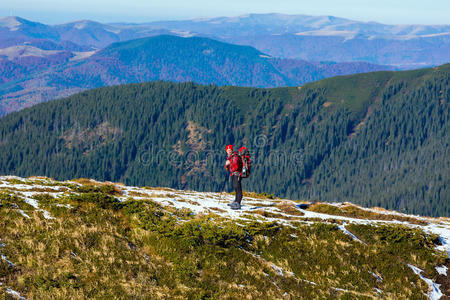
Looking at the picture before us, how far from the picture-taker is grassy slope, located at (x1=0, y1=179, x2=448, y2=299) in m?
15.6

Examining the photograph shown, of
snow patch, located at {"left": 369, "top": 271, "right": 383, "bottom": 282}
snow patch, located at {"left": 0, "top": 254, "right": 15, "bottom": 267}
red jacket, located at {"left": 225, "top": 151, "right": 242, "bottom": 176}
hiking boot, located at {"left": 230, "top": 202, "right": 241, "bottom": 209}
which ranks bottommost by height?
hiking boot, located at {"left": 230, "top": 202, "right": 241, "bottom": 209}

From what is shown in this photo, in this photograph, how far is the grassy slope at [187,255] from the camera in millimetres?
15641

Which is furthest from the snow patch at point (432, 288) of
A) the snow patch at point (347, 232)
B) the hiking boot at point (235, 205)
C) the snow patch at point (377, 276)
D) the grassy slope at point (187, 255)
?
the hiking boot at point (235, 205)

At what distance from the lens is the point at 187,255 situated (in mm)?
18875

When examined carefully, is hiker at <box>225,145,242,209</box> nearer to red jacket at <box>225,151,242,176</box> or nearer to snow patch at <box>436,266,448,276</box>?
red jacket at <box>225,151,242,176</box>

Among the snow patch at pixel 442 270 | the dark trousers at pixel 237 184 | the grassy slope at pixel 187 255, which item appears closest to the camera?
the grassy slope at pixel 187 255

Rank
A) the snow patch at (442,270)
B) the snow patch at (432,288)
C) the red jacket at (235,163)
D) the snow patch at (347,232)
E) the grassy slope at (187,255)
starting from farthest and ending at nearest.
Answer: the red jacket at (235,163) → the snow patch at (347,232) → the snow patch at (442,270) → the snow patch at (432,288) → the grassy slope at (187,255)

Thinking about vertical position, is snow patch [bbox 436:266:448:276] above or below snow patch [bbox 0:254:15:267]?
below

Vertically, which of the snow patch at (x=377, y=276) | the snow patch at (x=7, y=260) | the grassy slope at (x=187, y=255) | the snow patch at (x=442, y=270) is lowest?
the snow patch at (x=442, y=270)

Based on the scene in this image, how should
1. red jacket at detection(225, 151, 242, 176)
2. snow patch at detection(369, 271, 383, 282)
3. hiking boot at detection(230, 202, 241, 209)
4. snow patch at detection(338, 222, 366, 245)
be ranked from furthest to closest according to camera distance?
hiking boot at detection(230, 202, 241, 209) < red jacket at detection(225, 151, 242, 176) < snow patch at detection(338, 222, 366, 245) < snow patch at detection(369, 271, 383, 282)

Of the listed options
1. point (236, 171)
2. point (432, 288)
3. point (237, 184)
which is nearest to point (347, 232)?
point (432, 288)

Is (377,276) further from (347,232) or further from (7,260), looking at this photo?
(7,260)

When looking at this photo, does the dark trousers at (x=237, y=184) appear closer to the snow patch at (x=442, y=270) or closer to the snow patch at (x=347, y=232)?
the snow patch at (x=347, y=232)

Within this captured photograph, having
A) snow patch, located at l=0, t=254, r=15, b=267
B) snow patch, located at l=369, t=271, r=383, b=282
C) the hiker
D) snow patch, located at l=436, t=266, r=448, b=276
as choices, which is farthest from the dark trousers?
snow patch, located at l=0, t=254, r=15, b=267
